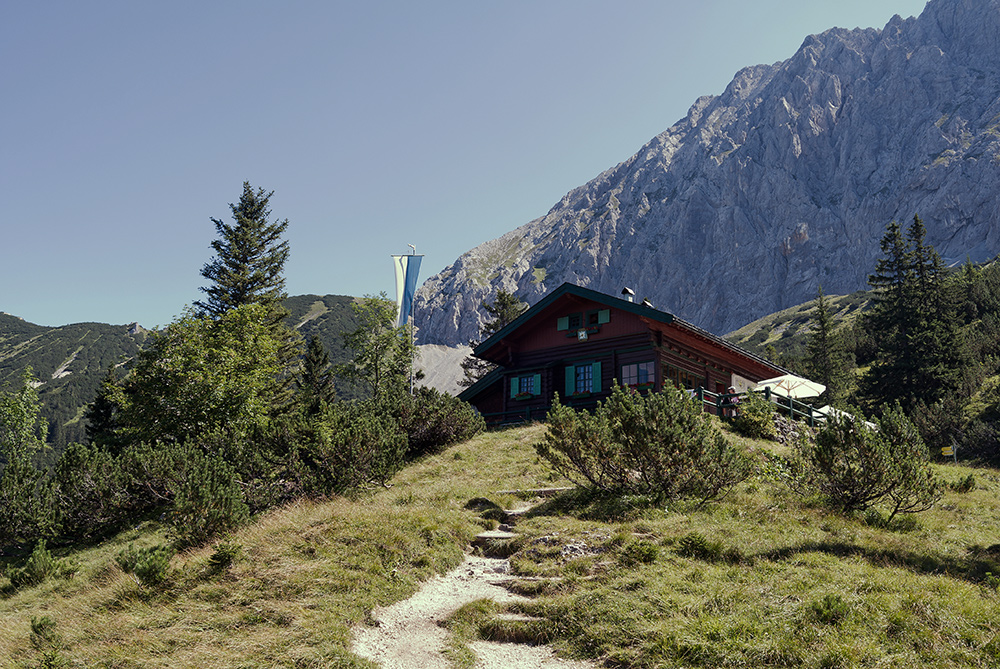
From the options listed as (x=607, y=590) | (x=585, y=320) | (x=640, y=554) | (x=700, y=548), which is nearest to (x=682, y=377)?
(x=585, y=320)

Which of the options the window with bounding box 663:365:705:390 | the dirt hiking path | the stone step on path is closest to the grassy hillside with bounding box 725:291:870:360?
the window with bounding box 663:365:705:390

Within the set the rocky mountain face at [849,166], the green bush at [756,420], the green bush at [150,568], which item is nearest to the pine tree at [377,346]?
the green bush at [756,420]

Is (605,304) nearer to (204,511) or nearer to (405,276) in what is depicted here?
(405,276)

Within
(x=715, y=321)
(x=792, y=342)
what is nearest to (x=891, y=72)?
(x=715, y=321)

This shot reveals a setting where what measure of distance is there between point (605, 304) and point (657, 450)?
17.2 meters

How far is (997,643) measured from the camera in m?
6.67

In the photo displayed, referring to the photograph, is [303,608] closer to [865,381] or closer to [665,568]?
[665,568]

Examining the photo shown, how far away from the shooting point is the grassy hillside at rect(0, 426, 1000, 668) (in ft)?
23.9

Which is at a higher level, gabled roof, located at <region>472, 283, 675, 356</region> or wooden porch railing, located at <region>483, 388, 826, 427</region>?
gabled roof, located at <region>472, 283, 675, 356</region>

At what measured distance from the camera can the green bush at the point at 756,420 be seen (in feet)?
76.8

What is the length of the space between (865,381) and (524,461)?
4227 cm

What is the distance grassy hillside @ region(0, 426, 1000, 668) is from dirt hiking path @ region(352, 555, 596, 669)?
254mm

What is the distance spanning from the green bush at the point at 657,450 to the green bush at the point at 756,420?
30.6 ft

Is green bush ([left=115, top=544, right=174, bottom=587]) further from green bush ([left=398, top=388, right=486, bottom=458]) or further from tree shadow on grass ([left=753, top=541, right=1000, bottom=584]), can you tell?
green bush ([left=398, top=388, right=486, bottom=458])
